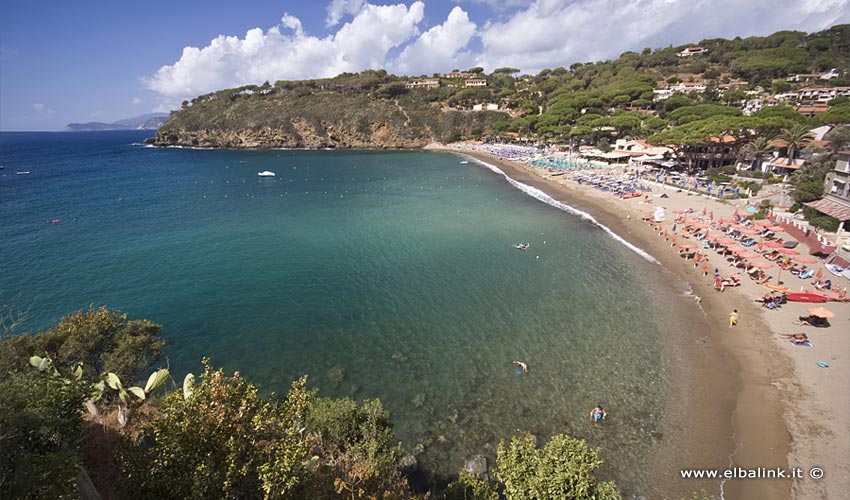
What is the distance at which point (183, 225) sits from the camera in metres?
44.4

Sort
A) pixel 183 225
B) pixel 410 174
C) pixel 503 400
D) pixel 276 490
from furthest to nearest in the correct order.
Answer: pixel 410 174, pixel 183 225, pixel 503 400, pixel 276 490

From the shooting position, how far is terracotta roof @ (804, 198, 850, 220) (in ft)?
93.9

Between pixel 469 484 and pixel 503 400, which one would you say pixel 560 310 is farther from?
pixel 469 484

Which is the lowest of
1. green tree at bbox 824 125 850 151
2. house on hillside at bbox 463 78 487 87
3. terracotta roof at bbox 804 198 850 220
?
terracotta roof at bbox 804 198 850 220

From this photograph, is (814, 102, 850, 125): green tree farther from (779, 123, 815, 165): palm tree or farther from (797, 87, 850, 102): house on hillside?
(797, 87, 850, 102): house on hillside

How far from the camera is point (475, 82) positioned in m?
156

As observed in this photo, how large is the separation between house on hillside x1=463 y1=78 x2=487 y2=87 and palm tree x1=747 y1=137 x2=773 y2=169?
114 m

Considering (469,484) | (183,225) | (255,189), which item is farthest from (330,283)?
(255,189)

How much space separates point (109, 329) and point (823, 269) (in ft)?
137

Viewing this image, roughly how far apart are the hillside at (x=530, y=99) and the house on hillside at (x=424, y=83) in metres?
0.81

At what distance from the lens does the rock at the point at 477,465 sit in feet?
44.8

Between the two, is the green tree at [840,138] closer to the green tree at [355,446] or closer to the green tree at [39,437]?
the green tree at [355,446]

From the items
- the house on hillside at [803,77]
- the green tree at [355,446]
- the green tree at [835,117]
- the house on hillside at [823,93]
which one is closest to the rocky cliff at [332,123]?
the house on hillside at [823,93]

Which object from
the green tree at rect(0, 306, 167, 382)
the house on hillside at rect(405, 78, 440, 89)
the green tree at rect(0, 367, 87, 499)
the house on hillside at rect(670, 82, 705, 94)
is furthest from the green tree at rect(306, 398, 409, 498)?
the house on hillside at rect(405, 78, 440, 89)
